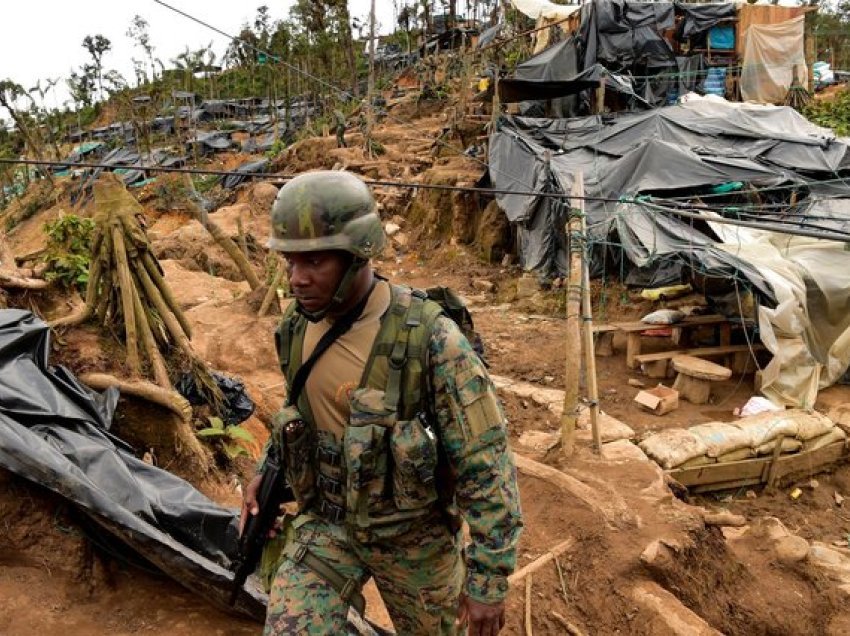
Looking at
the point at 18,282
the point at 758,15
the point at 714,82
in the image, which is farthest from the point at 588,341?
the point at 758,15

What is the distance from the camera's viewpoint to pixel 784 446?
628 cm

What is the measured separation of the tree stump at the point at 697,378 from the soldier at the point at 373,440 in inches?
246

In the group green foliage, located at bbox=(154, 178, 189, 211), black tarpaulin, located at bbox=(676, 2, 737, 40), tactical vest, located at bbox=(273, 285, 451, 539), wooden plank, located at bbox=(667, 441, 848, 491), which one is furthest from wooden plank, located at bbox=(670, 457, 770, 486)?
green foliage, located at bbox=(154, 178, 189, 211)

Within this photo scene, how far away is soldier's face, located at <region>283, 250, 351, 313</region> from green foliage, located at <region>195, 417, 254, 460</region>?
2664mm

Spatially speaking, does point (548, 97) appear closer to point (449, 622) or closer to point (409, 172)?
point (409, 172)

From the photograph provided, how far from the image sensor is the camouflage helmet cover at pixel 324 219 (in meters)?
1.78

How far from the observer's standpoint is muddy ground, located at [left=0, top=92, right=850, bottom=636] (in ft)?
8.74

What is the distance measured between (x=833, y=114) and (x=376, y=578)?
19.2 m

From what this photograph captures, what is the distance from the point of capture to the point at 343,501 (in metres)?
1.96

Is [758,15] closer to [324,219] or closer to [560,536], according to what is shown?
[560,536]

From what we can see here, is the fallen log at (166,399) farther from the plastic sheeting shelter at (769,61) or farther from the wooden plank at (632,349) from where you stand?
the plastic sheeting shelter at (769,61)

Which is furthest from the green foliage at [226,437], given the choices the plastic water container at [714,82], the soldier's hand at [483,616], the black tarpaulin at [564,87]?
the plastic water container at [714,82]

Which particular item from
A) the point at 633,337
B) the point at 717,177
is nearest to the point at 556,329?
the point at 633,337

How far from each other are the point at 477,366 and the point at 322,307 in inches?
17.8
